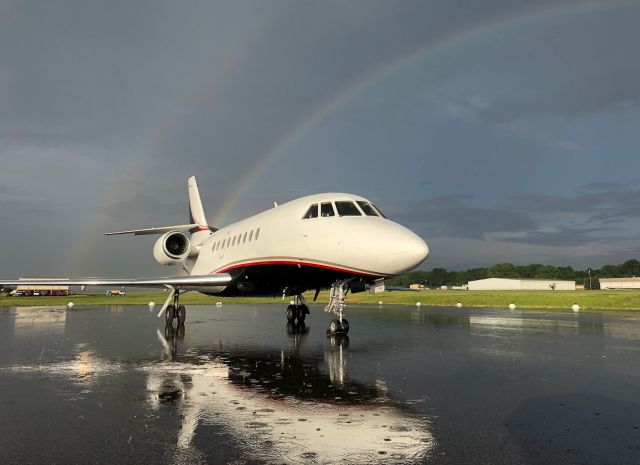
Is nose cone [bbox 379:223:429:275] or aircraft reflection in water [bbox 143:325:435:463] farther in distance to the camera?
nose cone [bbox 379:223:429:275]

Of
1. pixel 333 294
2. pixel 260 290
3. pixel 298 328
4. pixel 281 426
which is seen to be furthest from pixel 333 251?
pixel 281 426

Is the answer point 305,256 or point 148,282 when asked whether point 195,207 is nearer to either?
point 148,282

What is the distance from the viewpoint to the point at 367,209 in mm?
14094

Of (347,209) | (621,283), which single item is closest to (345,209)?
(347,209)

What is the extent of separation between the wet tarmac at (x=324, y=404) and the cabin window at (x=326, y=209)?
3.68 meters

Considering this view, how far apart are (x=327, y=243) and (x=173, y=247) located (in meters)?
A: 13.3

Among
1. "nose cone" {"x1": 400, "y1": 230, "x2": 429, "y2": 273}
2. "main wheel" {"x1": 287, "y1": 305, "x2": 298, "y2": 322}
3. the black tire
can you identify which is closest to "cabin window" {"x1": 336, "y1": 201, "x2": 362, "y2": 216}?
"nose cone" {"x1": 400, "y1": 230, "x2": 429, "y2": 273}

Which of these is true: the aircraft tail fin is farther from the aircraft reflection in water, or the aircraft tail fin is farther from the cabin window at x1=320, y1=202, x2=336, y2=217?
the aircraft reflection in water

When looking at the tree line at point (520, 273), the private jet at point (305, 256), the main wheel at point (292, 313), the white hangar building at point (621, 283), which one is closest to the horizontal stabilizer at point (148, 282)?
the private jet at point (305, 256)

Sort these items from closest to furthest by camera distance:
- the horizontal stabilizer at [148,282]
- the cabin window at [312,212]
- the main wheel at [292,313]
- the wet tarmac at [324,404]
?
1. the wet tarmac at [324,404]
2. the cabin window at [312,212]
3. the horizontal stabilizer at [148,282]
4. the main wheel at [292,313]

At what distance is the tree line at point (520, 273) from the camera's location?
160625 mm

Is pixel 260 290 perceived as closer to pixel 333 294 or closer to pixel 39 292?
pixel 333 294

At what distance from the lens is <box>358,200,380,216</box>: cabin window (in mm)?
13953

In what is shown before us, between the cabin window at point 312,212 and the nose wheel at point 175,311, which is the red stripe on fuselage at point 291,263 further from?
the nose wheel at point 175,311
